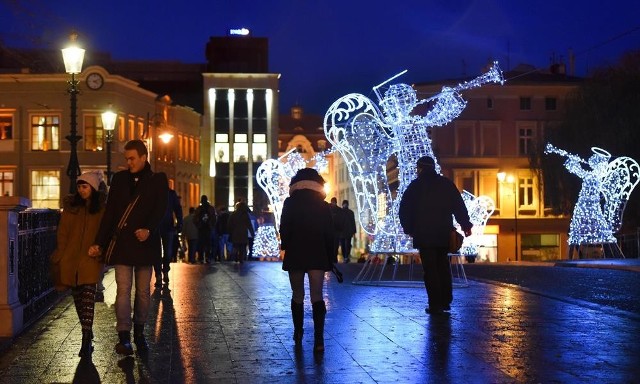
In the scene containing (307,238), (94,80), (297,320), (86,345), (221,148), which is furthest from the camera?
(221,148)

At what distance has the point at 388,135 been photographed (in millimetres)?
19359

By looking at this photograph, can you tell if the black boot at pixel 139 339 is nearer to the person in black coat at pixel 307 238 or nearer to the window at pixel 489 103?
the person in black coat at pixel 307 238

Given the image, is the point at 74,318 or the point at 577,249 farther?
the point at 577,249

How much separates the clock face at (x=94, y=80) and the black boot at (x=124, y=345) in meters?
53.3

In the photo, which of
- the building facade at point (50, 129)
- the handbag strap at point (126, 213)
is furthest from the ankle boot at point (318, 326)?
the building facade at point (50, 129)

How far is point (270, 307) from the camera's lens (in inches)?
552

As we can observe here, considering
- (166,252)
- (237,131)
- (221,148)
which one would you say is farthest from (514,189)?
(166,252)

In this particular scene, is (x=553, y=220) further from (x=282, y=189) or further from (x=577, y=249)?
(x=282, y=189)

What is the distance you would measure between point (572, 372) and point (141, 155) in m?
4.08

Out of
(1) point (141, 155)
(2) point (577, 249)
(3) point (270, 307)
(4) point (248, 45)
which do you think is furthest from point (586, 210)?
(4) point (248, 45)

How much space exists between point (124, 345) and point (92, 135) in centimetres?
5471

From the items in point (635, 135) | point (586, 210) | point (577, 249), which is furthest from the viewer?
point (635, 135)

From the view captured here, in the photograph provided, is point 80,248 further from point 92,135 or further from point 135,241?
point 92,135

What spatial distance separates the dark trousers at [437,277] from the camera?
12922 mm
